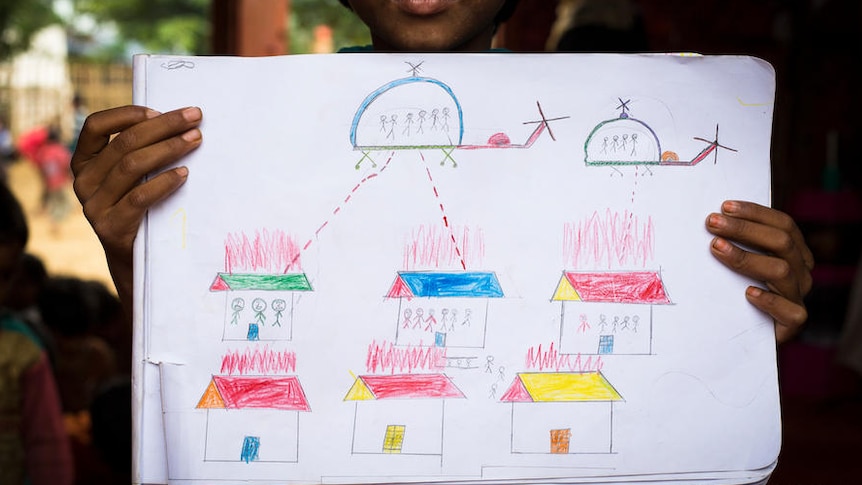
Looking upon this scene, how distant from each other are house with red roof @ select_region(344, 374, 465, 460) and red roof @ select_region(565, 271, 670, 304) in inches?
10.5

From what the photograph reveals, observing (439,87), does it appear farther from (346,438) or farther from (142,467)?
(142,467)

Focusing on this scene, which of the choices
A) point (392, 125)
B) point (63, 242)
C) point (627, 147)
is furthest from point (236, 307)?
point (63, 242)

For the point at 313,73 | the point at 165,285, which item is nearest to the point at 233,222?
the point at 165,285

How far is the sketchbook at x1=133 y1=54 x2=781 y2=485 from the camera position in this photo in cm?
128

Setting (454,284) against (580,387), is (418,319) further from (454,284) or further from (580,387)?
(580,387)

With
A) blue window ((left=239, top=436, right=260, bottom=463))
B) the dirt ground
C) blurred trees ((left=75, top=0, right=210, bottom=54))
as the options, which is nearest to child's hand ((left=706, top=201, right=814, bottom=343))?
blue window ((left=239, top=436, right=260, bottom=463))

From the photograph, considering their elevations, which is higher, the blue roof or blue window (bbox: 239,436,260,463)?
the blue roof

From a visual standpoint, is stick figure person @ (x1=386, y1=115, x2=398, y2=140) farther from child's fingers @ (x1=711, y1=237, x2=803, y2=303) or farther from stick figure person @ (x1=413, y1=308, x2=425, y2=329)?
child's fingers @ (x1=711, y1=237, x2=803, y2=303)

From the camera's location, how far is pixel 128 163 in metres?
1.25

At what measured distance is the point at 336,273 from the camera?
1.30 meters

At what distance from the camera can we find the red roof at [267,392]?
1286 millimetres

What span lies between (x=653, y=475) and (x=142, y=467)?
0.78m

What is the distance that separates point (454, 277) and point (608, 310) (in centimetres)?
25

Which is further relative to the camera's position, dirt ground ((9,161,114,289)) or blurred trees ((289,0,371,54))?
blurred trees ((289,0,371,54))
